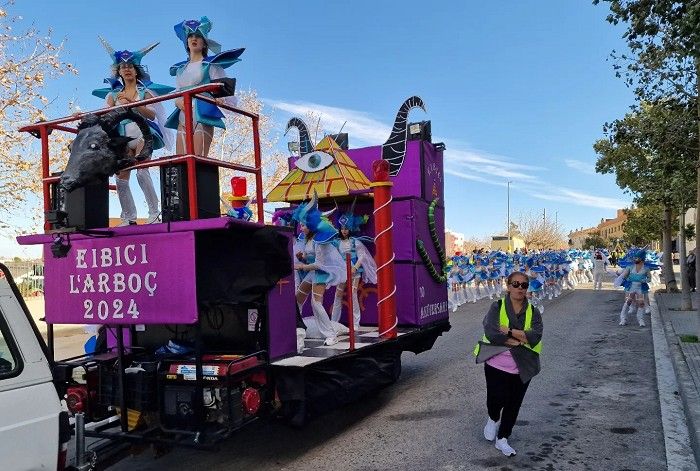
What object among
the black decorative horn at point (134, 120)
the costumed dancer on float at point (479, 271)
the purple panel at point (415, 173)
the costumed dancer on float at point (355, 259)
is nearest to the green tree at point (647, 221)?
the costumed dancer on float at point (479, 271)

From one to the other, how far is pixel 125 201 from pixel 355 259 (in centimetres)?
349

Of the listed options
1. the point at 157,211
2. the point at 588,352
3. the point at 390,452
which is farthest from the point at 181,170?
the point at 588,352

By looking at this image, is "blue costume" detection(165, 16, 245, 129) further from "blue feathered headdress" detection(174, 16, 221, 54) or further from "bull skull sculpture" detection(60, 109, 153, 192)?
"bull skull sculpture" detection(60, 109, 153, 192)

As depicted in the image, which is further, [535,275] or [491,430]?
[535,275]

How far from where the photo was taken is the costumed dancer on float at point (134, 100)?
516cm

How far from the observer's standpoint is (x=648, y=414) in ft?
20.5

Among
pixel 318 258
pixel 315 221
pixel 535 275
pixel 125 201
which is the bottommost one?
pixel 535 275

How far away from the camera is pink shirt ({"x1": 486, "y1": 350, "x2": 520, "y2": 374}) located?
16.5 feet

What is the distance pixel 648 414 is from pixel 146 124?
586cm

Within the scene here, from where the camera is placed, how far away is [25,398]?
2818 millimetres

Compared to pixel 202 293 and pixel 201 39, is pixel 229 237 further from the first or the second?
pixel 201 39

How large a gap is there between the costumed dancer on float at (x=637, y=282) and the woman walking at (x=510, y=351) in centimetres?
936

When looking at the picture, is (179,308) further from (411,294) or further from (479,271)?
(479,271)

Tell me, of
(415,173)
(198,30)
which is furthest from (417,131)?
(198,30)
